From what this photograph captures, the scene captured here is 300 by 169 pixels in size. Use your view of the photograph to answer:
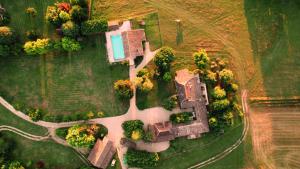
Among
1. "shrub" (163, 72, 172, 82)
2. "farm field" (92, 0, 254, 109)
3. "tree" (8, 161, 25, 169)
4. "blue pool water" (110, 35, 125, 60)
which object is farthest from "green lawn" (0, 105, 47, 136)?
"shrub" (163, 72, 172, 82)

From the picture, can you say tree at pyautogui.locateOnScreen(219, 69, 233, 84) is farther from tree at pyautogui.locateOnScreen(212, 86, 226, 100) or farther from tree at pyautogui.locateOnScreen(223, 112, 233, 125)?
tree at pyautogui.locateOnScreen(223, 112, 233, 125)

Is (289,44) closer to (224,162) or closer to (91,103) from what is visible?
(224,162)

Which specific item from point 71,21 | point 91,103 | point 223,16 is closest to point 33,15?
point 71,21

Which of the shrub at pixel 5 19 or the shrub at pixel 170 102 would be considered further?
the shrub at pixel 170 102

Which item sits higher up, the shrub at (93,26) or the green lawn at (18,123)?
the shrub at (93,26)

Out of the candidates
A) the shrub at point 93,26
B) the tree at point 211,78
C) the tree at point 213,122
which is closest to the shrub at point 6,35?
the shrub at point 93,26

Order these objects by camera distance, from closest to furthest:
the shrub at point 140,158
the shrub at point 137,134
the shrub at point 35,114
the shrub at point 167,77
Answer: the shrub at point 137,134, the shrub at point 35,114, the shrub at point 140,158, the shrub at point 167,77

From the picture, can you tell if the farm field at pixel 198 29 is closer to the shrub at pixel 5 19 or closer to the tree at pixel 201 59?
the tree at pixel 201 59
